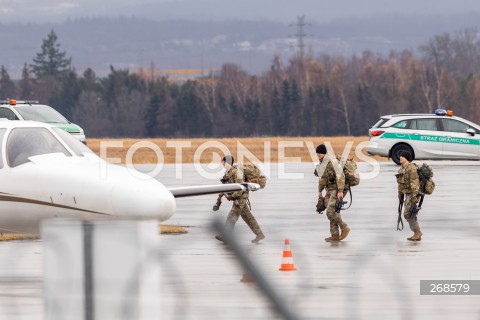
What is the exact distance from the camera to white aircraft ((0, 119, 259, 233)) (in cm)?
1324

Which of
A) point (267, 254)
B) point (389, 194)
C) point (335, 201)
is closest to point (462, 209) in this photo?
point (389, 194)

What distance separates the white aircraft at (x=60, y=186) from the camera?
43.4 ft

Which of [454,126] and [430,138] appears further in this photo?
[454,126]

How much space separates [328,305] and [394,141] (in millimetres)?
27681

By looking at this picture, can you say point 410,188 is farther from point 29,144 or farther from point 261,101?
point 261,101

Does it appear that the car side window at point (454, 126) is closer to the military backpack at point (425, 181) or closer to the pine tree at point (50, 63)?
the military backpack at point (425, 181)

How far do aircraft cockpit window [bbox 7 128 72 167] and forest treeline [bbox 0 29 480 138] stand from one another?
12660 cm

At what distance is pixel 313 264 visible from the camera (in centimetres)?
1603

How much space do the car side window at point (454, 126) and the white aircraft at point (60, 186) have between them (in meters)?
24.4

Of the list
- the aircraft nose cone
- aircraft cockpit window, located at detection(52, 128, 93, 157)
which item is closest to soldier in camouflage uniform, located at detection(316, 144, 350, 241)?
aircraft cockpit window, located at detection(52, 128, 93, 157)

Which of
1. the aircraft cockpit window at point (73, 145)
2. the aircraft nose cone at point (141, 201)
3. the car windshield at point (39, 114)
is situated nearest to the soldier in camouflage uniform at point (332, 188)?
the aircraft cockpit window at point (73, 145)

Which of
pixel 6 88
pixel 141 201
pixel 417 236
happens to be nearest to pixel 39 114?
pixel 417 236

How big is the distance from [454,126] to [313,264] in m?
24.2

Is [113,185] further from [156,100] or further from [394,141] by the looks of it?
[156,100]
